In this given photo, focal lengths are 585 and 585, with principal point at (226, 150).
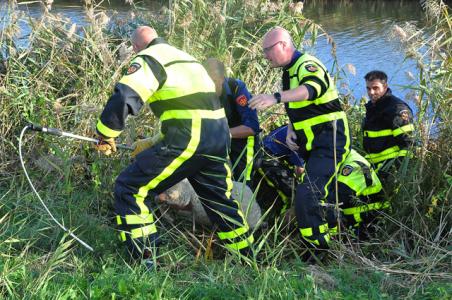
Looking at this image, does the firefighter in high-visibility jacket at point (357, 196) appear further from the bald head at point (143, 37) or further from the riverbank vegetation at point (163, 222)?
the bald head at point (143, 37)

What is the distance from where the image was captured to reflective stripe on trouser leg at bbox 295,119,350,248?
416cm

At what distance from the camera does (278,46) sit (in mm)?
4188

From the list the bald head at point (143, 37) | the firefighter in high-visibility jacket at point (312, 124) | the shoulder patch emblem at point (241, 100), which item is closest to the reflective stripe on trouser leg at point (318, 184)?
the firefighter in high-visibility jacket at point (312, 124)

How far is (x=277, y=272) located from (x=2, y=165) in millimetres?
3085

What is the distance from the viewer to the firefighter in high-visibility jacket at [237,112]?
→ 473cm

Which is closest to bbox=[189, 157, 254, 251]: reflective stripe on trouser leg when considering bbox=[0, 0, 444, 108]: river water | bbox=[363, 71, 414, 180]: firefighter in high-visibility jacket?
bbox=[363, 71, 414, 180]: firefighter in high-visibility jacket

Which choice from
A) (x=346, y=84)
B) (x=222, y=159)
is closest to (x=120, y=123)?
(x=222, y=159)

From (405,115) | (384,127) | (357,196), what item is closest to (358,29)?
(384,127)

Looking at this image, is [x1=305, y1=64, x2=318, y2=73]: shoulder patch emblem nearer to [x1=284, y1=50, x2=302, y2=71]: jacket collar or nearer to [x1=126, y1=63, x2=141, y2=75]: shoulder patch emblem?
[x1=284, y1=50, x2=302, y2=71]: jacket collar

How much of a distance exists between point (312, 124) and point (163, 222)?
1.37 meters

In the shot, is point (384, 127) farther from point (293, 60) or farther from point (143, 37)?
point (143, 37)

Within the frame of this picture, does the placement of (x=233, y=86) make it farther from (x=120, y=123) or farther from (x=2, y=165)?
(x=2, y=165)

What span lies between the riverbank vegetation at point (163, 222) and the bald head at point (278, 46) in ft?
2.52

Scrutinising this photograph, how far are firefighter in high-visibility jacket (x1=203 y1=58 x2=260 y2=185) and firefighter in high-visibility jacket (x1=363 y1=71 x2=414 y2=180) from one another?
0.92 m
